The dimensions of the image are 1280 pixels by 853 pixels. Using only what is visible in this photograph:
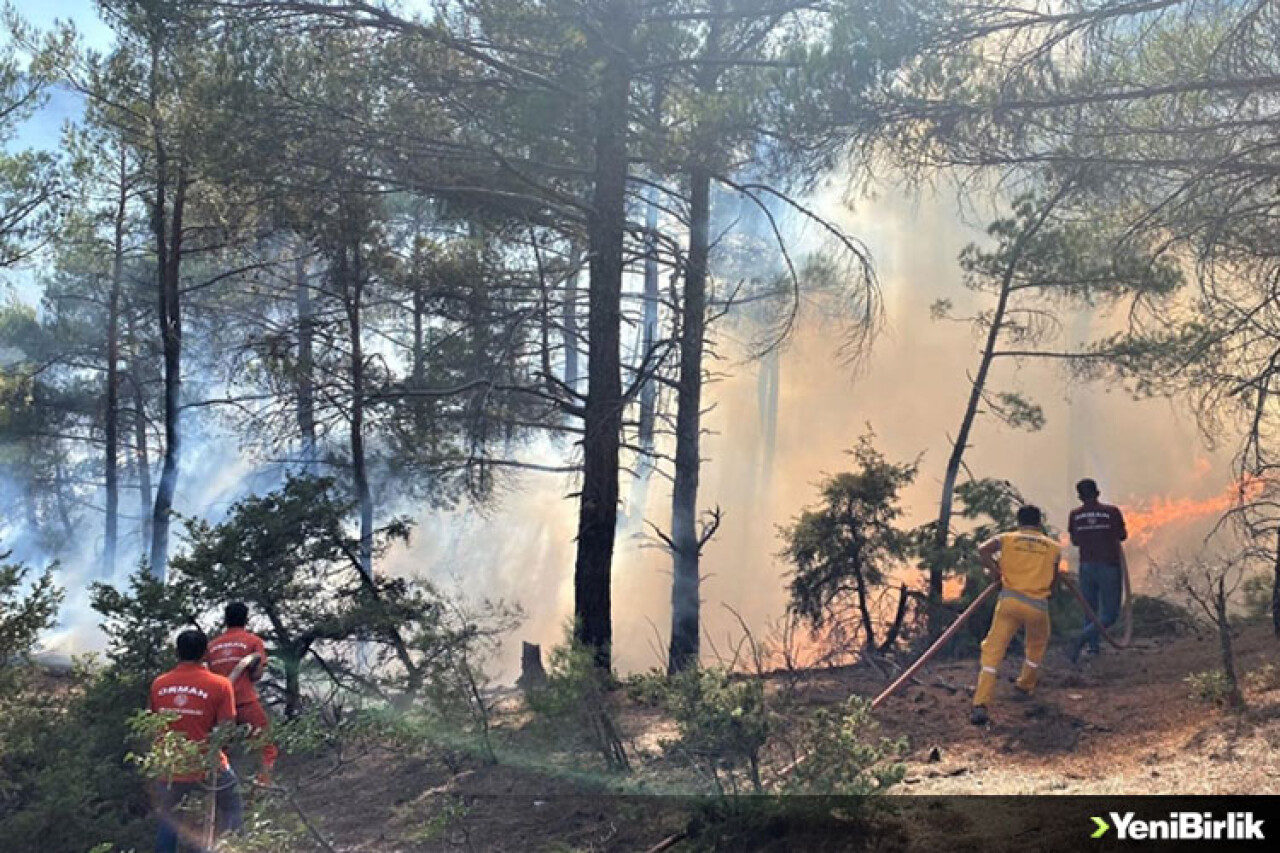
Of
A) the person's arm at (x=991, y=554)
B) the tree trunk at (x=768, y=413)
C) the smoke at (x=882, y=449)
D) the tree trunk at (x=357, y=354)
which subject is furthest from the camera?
the tree trunk at (x=768, y=413)

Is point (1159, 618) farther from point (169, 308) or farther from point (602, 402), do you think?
point (169, 308)

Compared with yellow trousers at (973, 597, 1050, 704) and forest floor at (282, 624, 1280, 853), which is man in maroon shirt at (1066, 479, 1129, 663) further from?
yellow trousers at (973, 597, 1050, 704)

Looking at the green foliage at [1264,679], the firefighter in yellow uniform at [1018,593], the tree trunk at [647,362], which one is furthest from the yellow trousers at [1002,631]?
the tree trunk at [647,362]

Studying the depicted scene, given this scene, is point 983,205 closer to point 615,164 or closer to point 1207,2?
point 1207,2

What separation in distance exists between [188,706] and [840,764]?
3981 millimetres

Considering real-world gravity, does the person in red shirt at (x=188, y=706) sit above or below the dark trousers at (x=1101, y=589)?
below

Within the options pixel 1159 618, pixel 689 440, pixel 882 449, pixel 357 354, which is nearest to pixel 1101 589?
pixel 1159 618

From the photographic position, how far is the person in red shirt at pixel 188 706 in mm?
5773

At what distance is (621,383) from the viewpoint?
10.9 meters

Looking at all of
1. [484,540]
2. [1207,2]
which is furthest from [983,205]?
[484,540]

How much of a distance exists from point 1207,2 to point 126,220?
57.4 feet

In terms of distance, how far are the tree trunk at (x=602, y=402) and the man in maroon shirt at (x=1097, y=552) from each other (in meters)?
4.70

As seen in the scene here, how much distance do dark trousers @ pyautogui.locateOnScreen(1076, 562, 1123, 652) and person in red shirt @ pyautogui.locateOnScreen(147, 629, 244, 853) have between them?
7.50 meters

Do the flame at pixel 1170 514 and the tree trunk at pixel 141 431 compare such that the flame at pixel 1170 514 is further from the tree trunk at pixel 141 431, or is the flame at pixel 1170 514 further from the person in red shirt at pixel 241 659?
the tree trunk at pixel 141 431
